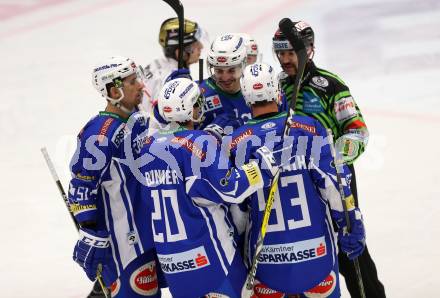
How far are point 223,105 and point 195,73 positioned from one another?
4.19m

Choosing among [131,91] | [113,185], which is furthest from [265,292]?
[131,91]

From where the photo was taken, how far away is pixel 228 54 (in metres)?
4.71

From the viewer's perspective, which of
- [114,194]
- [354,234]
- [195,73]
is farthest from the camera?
[195,73]

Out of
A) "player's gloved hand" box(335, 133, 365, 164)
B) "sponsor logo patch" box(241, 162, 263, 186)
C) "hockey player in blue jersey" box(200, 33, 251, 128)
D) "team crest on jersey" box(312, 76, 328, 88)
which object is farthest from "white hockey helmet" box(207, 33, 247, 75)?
"sponsor logo patch" box(241, 162, 263, 186)

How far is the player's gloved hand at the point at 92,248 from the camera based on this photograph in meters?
4.28

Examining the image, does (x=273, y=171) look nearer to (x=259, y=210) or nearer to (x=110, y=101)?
(x=259, y=210)

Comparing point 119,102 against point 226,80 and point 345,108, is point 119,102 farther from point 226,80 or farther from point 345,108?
point 345,108

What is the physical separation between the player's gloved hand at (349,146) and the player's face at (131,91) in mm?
1018

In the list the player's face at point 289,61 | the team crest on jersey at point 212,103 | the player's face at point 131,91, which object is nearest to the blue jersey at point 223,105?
the team crest on jersey at point 212,103

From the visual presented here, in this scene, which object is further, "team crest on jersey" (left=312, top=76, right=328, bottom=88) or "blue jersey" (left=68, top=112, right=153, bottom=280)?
"team crest on jersey" (left=312, top=76, right=328, bottom=88)

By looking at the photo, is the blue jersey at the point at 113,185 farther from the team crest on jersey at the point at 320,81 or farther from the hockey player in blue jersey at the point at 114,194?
the team crest on jersey at the point at 320,81

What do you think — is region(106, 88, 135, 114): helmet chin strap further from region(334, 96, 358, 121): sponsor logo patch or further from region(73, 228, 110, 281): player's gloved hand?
region(334, 96, 358, 121): sponsor logo patch

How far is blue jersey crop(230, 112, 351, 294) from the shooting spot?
4.05 metres

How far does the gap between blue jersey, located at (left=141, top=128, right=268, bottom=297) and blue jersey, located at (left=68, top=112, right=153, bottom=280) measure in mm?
238
